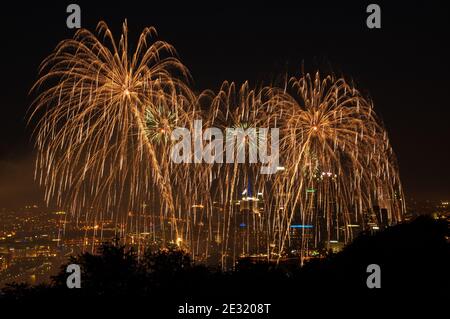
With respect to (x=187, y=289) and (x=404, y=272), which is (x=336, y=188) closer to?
(x=404, y=272)

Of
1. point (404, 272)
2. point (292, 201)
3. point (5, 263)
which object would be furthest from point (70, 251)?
point (404, 272)

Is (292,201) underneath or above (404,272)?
above

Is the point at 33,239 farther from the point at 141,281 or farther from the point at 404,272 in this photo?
the point at 404,272
